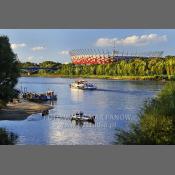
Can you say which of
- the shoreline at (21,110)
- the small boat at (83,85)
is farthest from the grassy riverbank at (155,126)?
the shoreline at (21,110)

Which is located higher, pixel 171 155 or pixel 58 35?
pixel 58 35

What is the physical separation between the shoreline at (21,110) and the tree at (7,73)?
0.21 m

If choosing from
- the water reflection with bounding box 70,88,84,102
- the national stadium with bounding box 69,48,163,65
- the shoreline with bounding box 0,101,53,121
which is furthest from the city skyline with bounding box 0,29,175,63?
the shoreline with bounding box 0,101,53,121

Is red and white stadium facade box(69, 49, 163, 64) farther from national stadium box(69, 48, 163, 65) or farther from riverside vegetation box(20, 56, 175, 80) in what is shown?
riverside vegetation box(20, 56, 175, 80)

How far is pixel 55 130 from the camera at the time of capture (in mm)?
13828

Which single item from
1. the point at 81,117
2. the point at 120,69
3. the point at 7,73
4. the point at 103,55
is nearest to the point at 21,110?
the point at 7,73

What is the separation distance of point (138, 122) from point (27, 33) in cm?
310

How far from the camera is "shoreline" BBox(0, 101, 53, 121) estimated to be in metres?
14.1

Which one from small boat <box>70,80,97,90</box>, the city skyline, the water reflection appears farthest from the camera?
small boat <box>70,80,97,90</box>

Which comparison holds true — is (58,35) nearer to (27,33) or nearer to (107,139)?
(27,33)

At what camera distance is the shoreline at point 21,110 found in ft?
46.2

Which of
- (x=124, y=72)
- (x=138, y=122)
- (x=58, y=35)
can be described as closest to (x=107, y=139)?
(x=138, y=122)

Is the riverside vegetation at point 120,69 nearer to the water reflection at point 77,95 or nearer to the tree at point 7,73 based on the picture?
the tree at point 7,73

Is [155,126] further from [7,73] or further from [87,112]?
[7,73]
